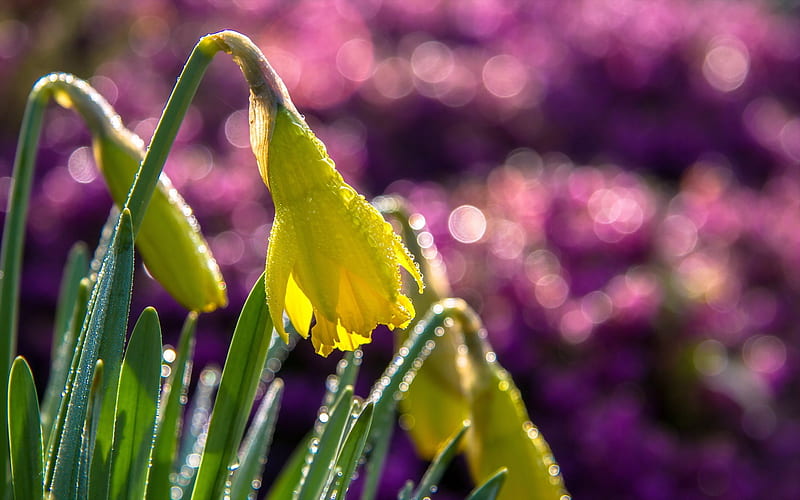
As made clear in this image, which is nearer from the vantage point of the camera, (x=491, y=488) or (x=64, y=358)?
(x=491, y=488)

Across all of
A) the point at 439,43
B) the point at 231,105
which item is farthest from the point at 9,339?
the point at 439,43

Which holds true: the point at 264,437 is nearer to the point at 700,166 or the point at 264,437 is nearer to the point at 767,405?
the point at 767,405

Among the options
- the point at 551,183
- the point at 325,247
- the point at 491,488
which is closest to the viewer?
the point at 325,247

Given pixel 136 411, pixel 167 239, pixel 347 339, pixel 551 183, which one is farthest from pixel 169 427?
pixel 551 183

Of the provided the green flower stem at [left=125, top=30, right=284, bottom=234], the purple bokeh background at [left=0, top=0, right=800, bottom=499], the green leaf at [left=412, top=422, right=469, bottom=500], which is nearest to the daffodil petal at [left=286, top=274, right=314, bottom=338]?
the green flower stem at [left=125, top=30, right=284, bottom=234]

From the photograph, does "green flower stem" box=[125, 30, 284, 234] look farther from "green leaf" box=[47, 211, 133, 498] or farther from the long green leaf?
the long green leaf

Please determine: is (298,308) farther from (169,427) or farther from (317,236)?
(169,427)

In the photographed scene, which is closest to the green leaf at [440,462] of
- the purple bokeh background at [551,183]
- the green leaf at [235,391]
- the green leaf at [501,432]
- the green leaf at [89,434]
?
the green leaf at [501,432]
